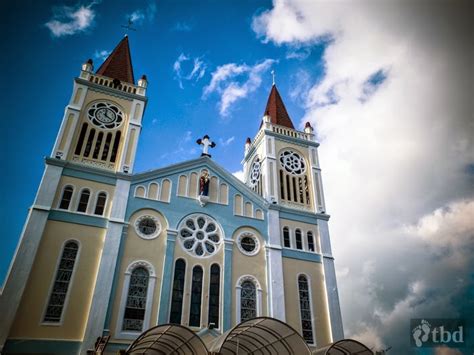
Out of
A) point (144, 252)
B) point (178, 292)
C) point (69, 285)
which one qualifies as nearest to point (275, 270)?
point (178, 292)

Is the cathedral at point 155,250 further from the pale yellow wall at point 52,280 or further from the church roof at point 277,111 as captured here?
the church roof at point 277,111

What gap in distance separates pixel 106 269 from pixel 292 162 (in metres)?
15.5

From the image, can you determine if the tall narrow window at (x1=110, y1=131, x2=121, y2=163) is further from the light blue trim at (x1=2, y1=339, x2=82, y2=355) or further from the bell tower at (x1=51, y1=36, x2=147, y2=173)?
the light blue trim at (x1=2, y1=339, x2=82, y2=355)

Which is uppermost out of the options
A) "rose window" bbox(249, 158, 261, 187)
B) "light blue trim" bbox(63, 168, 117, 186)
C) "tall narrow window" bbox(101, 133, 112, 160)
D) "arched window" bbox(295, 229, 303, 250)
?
"rose window" bbox(249, 158, 261, 187)

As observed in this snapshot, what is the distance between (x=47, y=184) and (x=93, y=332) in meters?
8.06

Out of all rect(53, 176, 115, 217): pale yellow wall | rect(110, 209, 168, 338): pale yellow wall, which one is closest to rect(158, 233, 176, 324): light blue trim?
rect(110, 209, 168, 338): pale yellow wall

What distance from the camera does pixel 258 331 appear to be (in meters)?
16.8

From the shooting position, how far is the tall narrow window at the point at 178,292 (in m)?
18.4

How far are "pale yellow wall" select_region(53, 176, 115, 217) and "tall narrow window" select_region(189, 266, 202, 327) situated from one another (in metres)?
5.94

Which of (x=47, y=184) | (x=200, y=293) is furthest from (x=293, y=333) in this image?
(x=47, y=184)

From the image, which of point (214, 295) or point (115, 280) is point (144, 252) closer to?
point (115, 280)

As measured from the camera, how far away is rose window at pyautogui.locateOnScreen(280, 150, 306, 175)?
27.2 m

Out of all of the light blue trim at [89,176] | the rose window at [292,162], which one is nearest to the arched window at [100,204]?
the light blue trim at [89,176]

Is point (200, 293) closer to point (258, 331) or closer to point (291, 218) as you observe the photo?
point (258, 331)
